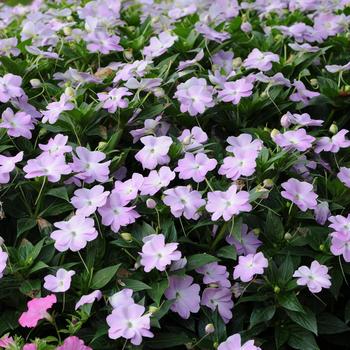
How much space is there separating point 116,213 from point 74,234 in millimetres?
132

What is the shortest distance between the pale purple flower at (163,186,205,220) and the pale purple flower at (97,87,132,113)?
0.39 meters

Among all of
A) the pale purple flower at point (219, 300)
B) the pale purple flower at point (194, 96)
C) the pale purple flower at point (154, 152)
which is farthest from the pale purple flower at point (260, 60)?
the pale purple flower at point (219, 300)

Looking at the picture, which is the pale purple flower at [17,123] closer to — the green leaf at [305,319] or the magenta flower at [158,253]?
the magenta flower at [158,253]

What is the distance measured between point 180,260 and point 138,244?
0.12 m

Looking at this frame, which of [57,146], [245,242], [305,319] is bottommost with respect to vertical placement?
[305,319]

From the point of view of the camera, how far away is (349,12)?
113 inches

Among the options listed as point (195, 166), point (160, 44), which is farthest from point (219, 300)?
point (160, 44)

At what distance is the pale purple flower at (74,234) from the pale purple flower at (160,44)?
2.80 feet

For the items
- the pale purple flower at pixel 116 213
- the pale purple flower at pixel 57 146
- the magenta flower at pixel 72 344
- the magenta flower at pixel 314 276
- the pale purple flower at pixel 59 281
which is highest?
the pale purple flower at pixel 57 146

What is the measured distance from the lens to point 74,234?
1.70m

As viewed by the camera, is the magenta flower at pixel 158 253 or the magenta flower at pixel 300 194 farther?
the magenta flower at pixel 300 194

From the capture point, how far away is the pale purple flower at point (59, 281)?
1.62 meters

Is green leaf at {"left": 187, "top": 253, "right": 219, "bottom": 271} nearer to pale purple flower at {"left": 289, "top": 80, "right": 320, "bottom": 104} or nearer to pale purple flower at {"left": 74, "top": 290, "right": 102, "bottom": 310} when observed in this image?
pale purple flower at {"left": 74, "top": 290, "right": 102, "bottom": 310}

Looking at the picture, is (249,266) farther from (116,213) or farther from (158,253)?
(116,213)
